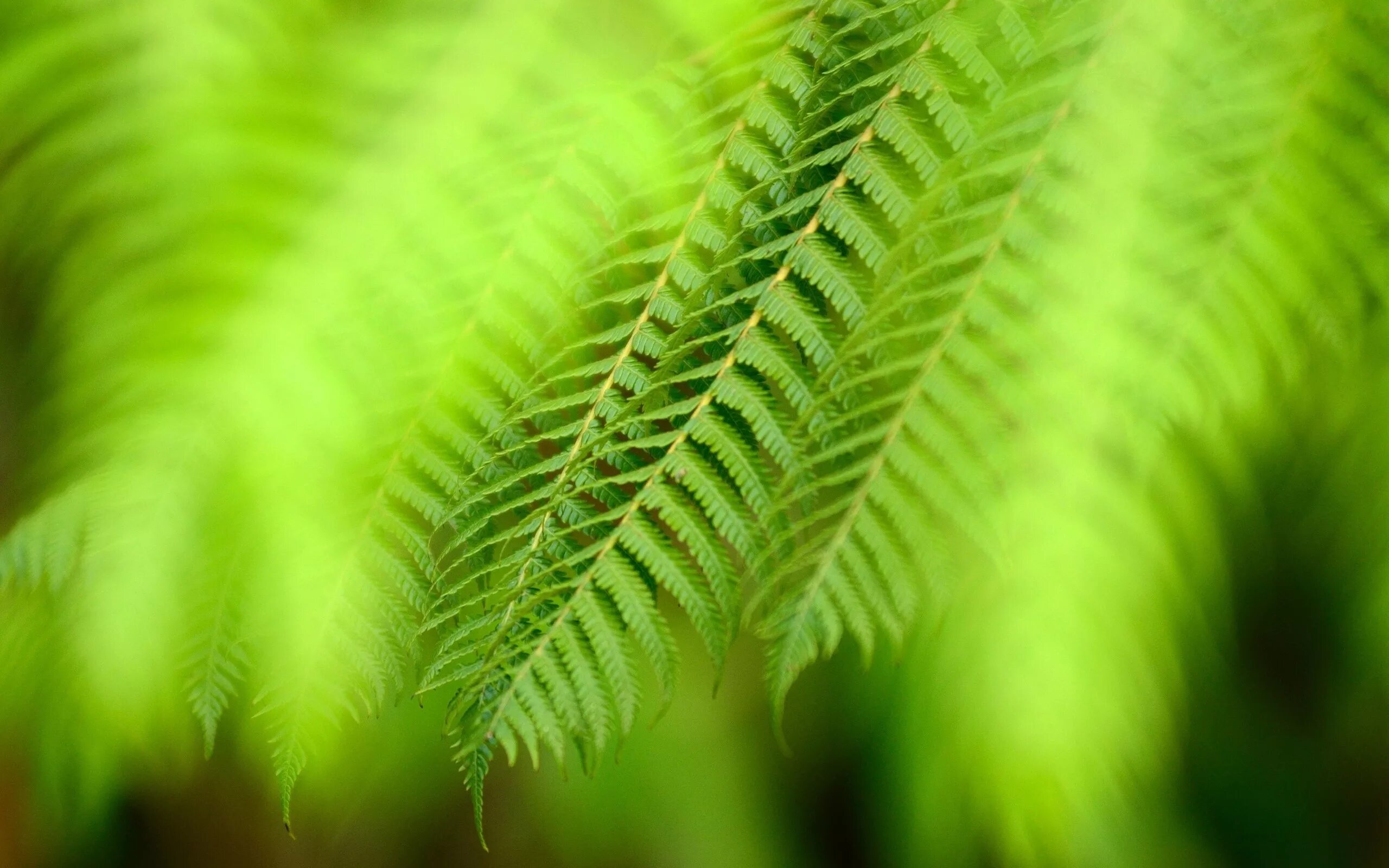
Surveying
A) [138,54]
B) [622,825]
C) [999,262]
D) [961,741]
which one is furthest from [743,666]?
[138,54]

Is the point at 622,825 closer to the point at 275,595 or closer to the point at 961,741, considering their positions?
the point at 961,741

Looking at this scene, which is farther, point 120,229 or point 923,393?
point 120,229

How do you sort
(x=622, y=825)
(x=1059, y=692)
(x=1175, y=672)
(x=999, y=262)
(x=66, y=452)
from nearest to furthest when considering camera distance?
(x=999, y=262), (x=1059, y=692), (x=66, y=452), (x=1175, y=672), (x=622, y=825)

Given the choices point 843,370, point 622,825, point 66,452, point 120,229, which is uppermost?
point 120,229

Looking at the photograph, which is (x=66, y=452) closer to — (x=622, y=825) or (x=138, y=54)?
(x=138, y=54)

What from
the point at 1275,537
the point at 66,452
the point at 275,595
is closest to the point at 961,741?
the point at 1275,537

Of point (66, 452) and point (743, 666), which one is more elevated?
point (66, 452)

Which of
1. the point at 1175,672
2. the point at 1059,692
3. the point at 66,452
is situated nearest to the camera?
the point at 1059,692
